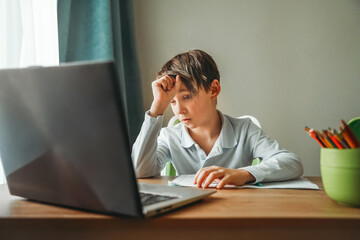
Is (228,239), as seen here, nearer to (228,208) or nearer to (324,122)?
(228,208)

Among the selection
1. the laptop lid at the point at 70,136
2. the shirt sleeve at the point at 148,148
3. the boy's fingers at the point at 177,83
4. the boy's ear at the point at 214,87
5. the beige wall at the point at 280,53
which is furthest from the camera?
the beige wall at the point at 280,53

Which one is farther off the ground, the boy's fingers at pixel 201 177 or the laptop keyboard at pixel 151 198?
the laptop keyboard at pixel 151 198

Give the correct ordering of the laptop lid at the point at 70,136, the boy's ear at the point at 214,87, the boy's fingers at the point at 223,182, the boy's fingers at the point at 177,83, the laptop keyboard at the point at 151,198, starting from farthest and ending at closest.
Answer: the boy's ear at the point at 214,87 → the boy's fingers at the point at 177,83 → the boy's fingers at the point at 223,182 → the laptop keyboard at the point at 151,198 → the laptop lid at the point at 70,136

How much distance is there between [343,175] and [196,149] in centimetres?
76

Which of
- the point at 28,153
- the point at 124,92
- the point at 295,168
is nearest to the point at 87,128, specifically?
the point at 28,153

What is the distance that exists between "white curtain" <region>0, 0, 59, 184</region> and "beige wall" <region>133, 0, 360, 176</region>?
0.79 meters

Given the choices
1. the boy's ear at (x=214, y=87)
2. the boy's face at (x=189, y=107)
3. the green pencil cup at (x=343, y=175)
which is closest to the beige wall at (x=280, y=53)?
the boy's ear at (x=214, y=87)

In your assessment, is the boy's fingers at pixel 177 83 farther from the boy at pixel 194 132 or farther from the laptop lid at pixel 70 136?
the laptop lid at pixel 70 136

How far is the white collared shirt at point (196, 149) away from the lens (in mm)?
1090

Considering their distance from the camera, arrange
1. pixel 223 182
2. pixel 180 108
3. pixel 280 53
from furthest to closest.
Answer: pixel 280 53 → pixel 180 108 → pixel 223 182

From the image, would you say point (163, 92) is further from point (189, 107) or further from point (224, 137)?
point (224, 137)

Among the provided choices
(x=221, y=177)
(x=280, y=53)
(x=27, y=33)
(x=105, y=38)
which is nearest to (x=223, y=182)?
(x=221, y=177)

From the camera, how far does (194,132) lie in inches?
54.2

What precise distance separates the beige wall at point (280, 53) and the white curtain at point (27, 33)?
790 millimetres
